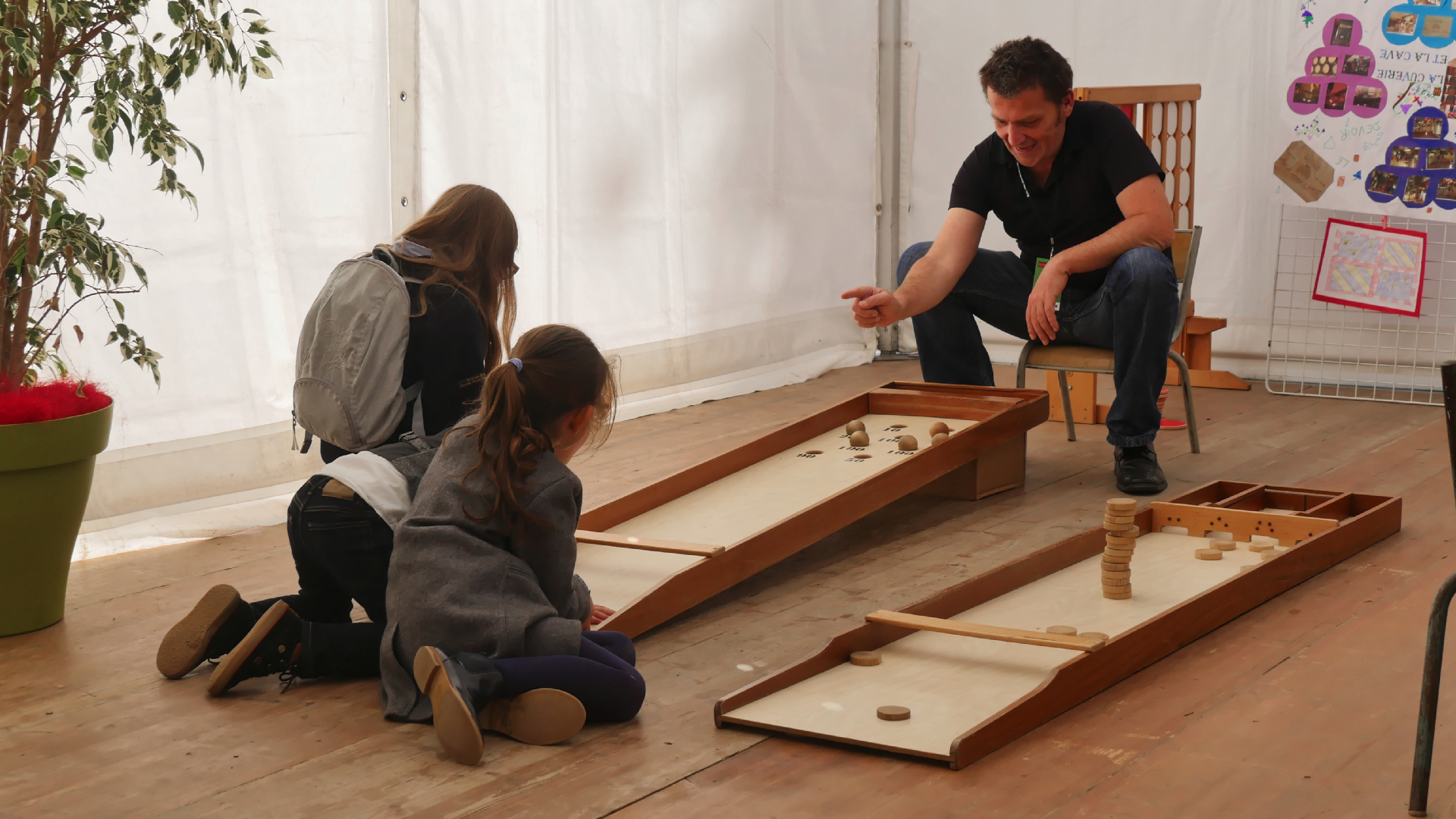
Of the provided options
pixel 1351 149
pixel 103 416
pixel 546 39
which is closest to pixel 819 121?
pixel 546 39

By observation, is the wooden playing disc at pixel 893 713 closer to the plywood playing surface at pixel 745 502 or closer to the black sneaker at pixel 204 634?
the plywood playing surface at pixel 745 502

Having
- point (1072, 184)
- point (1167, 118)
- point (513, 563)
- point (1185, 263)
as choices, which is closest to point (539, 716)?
point (513, 563)

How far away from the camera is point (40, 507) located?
236 cm

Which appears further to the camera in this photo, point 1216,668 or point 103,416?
point 103,416

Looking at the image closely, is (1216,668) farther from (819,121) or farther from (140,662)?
(819,121)

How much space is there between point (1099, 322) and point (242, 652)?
223 centimetres

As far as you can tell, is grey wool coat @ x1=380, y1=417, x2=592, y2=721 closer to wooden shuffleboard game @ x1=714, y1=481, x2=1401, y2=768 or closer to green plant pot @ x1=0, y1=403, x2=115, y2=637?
wooden shuffleboard game @ x1=714, y1=481, x2=1401, y2=768

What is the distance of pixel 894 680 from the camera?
2002 millimetres

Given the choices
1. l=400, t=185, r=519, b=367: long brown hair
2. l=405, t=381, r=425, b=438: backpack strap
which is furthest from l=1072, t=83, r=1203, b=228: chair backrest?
l=405, t=381, r=425, b=438: backpack strap

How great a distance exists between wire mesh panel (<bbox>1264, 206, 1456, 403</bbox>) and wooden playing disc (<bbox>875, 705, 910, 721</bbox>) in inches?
130

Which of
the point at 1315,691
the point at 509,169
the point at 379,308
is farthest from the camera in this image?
the point at 509,169

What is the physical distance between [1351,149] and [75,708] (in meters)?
4.22

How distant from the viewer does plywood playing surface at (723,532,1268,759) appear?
1.84 metres

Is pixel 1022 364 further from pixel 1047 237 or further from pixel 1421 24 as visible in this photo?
pixel 1421 24
